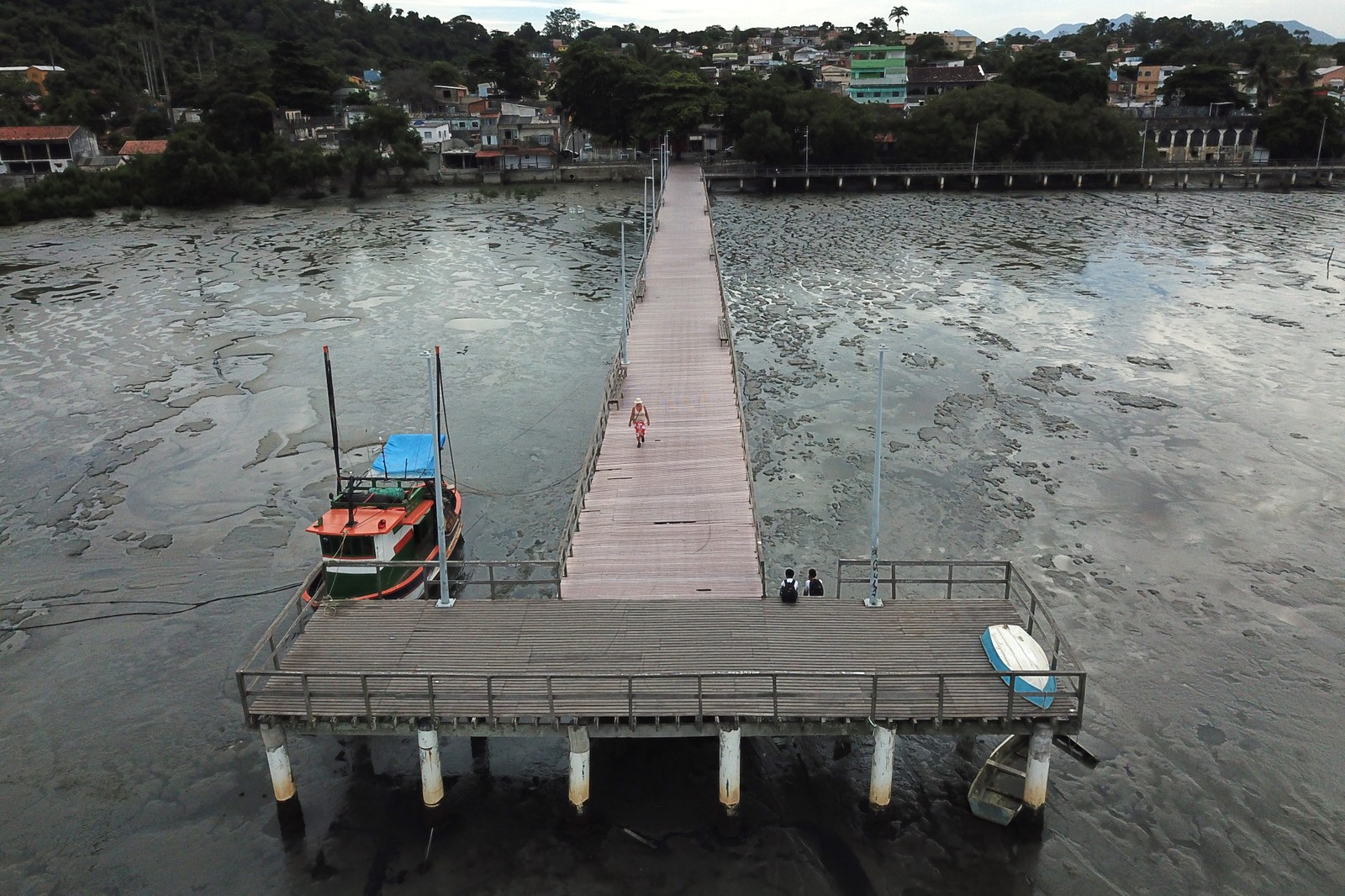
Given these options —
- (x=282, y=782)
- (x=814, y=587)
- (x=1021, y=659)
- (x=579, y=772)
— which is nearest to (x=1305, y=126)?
(x=814, y=587)

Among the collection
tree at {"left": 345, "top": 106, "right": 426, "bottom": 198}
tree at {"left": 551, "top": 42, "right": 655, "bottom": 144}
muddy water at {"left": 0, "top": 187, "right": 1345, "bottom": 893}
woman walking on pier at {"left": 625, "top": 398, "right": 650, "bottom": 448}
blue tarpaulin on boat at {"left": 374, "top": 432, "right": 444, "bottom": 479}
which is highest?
tree at {"left": 551, "top": 42, "right": 655, "bottom": 144}

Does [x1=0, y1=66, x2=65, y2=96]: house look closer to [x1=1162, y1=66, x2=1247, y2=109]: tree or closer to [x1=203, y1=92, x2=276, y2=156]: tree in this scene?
[x1=203, y1=92, x2=276, y2=156]: tree

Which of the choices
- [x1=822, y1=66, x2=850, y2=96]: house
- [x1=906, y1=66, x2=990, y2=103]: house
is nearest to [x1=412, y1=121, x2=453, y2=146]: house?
[x1=822, y1=66, x2=850, y2=96]: house

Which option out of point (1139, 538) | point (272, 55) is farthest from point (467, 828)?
point (272, 55)

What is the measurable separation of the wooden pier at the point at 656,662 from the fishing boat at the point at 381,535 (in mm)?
2494

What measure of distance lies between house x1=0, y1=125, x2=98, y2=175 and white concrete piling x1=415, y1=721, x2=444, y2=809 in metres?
105

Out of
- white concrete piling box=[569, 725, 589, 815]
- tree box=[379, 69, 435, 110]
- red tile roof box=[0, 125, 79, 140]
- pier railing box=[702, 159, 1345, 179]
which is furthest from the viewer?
tree box=[379, 69, 435, 110]

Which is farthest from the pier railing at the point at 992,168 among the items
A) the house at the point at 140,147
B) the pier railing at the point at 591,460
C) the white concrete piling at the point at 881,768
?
the white concrete piling at the point at 881,768

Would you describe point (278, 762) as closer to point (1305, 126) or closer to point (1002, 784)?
point (1002, 784)

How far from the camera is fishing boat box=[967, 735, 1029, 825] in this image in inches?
701

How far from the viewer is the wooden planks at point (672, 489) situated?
21.2 meters

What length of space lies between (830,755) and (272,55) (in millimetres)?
127063

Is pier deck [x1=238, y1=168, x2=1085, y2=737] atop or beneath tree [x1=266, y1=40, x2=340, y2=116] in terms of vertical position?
beneath

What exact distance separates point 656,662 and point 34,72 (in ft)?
491
